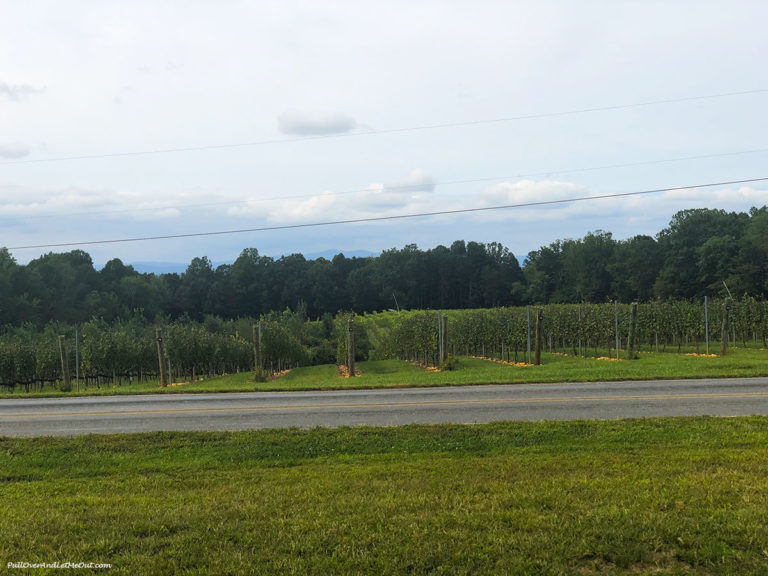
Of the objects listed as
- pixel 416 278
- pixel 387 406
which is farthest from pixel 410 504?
pixel 416 278

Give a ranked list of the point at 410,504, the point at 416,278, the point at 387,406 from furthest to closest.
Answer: the point at 416,278 → the point at 387,406 → the point at 410,504

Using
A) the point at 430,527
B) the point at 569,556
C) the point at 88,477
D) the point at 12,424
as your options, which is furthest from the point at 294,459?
the point at 12,424

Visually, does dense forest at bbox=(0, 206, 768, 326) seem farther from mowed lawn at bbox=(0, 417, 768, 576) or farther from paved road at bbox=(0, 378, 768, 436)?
mowed lawn at bbox=(0, 417, 768, 576)

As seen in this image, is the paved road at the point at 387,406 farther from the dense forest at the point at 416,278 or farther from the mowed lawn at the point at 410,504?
the dense forest at the point at 416,278

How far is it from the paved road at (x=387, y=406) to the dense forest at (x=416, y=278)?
60539 mm

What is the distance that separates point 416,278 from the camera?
112 m

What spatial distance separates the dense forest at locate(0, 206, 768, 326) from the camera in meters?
73.9

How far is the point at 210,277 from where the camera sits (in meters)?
108

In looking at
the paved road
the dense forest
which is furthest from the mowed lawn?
the dense forest

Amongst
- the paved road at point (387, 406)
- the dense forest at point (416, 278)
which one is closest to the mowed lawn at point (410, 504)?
the paved road at point (387, 406)

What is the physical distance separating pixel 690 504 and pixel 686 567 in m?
1.29

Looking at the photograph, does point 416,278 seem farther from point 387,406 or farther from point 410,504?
point 410,504

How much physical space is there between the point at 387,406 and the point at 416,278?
99.6 m

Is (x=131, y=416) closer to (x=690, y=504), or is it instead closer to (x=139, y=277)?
(x=690, y=504)
